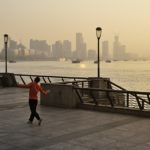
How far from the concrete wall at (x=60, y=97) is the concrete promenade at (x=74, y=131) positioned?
726 millimetres

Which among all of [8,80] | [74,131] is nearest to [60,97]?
[74,131]

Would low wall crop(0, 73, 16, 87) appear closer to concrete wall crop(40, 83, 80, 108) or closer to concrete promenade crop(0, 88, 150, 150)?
concrete wall crop(40, 83, 80, 108)

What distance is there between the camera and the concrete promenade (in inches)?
426

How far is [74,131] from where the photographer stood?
1277 centimetres

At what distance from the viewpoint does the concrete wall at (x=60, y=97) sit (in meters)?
18.1

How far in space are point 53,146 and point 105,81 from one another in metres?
12.8

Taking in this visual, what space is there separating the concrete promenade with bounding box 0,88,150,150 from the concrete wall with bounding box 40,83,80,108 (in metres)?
0.73

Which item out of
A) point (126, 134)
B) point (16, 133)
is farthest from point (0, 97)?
point (126, 134)

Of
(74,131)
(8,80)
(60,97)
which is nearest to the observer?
(74,131)

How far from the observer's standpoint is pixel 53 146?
10734 mm

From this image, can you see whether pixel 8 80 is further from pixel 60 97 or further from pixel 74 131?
pixel 74 131

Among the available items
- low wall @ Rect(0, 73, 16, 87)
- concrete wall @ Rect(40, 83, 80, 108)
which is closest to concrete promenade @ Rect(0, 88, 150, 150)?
concrete wall @ Rect(40, 83, 80, 108)

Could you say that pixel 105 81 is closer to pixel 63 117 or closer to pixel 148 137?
pixel 63 117

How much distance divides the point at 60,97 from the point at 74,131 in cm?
581
